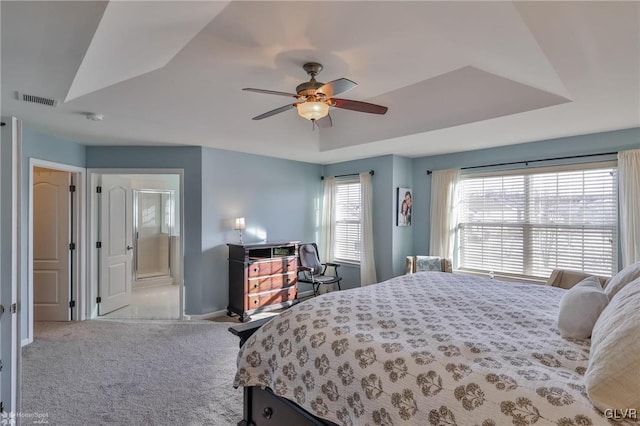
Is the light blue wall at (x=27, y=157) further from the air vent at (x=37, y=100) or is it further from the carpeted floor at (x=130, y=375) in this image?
the air vent at (x=37, y=100)

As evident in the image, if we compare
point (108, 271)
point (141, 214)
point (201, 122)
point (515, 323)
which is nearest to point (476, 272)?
point (515, 323)

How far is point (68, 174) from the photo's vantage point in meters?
4.38

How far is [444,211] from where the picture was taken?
4871mm

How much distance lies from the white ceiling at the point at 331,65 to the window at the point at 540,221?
0.59 meters

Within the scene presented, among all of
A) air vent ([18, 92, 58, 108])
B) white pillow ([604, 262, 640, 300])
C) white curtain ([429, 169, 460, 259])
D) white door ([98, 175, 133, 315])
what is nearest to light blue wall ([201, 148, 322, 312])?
white door ([98, 175, 133, 315])

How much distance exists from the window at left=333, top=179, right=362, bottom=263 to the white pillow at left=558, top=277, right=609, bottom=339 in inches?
154

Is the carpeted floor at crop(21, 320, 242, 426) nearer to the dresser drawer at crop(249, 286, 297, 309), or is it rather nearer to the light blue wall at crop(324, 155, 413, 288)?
the dresser drawer at crop(249, 286, 297, 309)

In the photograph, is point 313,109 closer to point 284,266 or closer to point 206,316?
point 284,266

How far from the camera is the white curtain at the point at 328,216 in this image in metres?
5.88

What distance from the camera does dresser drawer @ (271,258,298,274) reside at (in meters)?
4.73

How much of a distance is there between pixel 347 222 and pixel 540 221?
277cm

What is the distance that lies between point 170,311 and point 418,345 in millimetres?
4417

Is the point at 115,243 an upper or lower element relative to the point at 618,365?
upper

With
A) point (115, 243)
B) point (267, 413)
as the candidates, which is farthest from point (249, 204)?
point (267, 413)
